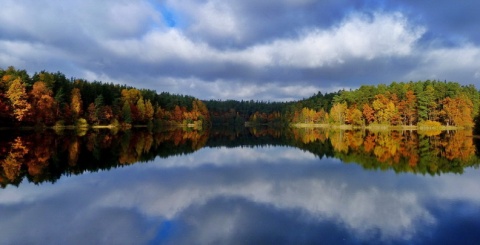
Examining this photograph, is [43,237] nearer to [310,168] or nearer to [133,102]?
[310,168]

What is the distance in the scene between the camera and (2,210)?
46.0 feet

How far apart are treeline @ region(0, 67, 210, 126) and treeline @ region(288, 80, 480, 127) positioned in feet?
211

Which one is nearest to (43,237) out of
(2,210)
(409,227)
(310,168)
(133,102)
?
(2,210)

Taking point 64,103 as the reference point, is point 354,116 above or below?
below

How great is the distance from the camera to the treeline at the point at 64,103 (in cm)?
6744

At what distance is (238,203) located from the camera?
15312 mm

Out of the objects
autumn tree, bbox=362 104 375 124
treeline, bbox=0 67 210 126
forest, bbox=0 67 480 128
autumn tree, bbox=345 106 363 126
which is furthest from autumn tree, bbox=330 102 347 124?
treeline, bbox=0 67 210 126

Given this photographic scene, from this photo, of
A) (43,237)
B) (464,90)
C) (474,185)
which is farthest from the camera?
(464,90)

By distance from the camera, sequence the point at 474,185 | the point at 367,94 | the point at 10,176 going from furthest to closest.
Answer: the point at 367,94 < the point at 10,176 < the point at 474,185

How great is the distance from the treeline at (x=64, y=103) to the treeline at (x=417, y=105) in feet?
211

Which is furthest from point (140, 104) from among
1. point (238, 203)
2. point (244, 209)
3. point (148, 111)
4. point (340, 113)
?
point (244, 209)

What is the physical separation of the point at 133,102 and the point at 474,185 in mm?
106107

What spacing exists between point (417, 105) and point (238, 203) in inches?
3685

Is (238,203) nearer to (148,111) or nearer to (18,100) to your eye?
(18,100)
